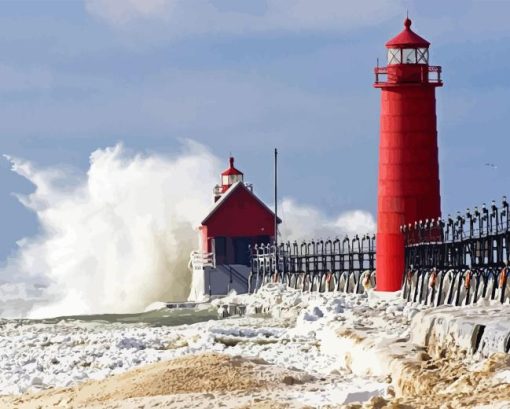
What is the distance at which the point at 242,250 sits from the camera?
6444cm

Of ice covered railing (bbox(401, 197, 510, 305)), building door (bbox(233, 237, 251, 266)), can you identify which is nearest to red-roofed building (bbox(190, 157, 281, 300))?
building door (bbox(233, 237, 251, 266))

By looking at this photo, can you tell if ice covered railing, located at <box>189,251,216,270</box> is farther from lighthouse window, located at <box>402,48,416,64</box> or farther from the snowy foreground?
the snowy foreground

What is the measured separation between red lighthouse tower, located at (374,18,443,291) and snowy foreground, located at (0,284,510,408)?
5.52 meters

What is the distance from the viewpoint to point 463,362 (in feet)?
49.5

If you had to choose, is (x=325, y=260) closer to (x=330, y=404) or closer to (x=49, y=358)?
(x=49, y=358)

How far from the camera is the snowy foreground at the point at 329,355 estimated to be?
49.2ft

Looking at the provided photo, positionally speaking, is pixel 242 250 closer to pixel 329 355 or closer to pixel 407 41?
pixel 407 41

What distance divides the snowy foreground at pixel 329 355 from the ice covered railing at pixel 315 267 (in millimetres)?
14694

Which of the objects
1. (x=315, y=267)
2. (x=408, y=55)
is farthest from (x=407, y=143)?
(x=315, y=267)

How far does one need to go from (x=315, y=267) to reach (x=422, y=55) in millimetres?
17401

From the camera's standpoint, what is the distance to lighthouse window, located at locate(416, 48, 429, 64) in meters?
40.1

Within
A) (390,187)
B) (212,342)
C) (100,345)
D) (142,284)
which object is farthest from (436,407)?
(142,284)

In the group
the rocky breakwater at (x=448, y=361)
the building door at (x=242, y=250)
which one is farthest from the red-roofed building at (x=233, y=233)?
the rocky breakwater at (x=448, y=361)

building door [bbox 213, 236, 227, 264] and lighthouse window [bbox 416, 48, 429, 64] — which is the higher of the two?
lighthouse window [bbox 416, 48, 429, 64]
